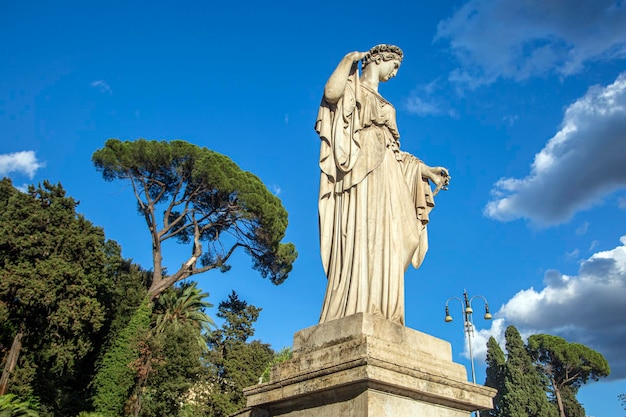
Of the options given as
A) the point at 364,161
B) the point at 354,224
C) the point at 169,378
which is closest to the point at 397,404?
the point at 354,224

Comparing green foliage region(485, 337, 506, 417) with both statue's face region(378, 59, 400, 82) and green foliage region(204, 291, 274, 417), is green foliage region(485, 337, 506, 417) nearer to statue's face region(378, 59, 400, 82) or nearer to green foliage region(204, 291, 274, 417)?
green foliage region(204, 291, 274, 417)

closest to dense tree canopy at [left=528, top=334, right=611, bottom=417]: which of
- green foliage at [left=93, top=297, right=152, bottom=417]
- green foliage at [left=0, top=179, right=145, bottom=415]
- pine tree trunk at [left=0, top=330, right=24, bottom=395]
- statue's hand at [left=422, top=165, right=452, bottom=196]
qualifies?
green foliage at [left=93, top=297, right=152, bottom=417]

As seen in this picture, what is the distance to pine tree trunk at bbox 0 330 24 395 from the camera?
2125 cm

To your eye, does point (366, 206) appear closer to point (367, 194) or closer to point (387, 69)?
point (367, 194)

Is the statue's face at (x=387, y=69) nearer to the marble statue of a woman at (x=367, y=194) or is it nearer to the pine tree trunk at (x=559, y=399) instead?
the marble statue of a woman at (x=367, y=194)

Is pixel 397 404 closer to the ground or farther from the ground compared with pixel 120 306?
closer to the ground

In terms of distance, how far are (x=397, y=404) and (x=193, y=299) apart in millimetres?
31753

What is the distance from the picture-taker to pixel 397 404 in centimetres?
411

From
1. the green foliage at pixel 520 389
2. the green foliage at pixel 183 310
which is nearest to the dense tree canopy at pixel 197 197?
the green foliage at pixel 183 310

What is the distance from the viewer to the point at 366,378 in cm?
388

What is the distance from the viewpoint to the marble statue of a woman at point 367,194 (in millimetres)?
5113

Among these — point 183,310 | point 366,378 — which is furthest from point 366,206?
point 183,310

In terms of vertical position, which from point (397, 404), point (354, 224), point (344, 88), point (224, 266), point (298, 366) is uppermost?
point (224, 266)

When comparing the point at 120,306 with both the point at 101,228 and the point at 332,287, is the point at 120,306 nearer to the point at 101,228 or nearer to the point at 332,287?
the point at 101,228
